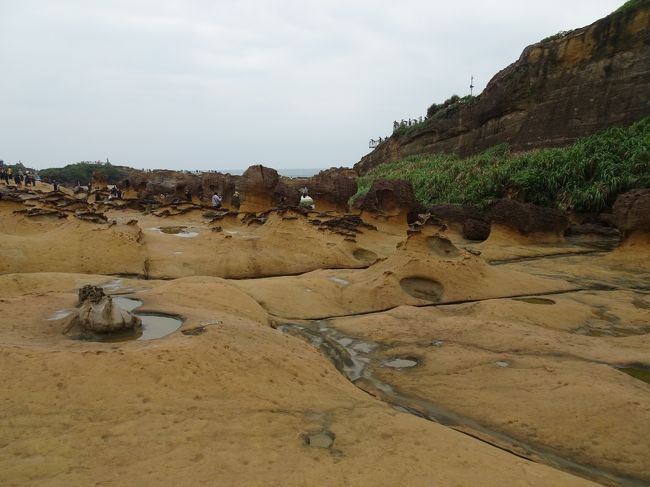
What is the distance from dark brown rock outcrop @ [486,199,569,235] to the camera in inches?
445

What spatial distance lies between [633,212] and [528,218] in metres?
2.55

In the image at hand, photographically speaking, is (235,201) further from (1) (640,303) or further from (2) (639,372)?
(2) (639,372)

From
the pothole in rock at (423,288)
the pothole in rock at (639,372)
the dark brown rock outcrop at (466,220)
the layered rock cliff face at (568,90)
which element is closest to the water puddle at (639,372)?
the pothole in rock at (639,372)

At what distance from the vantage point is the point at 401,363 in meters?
4.34

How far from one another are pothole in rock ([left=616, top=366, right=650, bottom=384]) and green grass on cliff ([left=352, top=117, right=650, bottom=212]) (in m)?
9.83

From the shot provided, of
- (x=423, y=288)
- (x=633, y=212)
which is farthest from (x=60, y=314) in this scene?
(x=633, y=212)

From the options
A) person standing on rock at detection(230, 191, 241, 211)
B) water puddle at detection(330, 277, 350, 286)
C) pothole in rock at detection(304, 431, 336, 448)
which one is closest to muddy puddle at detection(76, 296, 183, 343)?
pothole in rock at detection(304, 431, 336, 448)

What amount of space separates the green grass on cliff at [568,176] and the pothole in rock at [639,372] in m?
9.83

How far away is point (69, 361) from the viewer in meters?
2.91

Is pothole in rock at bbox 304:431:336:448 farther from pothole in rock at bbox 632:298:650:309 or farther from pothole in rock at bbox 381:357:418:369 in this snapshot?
pothole in rock at bbox 632:298:650:309

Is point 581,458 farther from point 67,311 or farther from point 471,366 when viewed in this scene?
point 67,311

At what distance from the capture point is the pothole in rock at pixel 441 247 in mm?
7238

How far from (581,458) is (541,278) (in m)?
5.04

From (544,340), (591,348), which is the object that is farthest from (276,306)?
(591,348)
